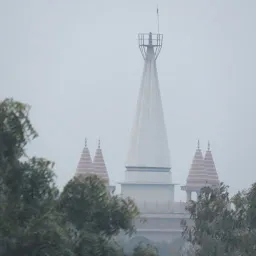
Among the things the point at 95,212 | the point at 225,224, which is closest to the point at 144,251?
the point at 95,212

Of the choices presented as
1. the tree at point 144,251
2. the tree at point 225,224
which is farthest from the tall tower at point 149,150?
the tree at point 144,251

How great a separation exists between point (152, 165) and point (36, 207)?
9906cm

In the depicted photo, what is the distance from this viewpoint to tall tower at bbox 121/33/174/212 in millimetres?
121062

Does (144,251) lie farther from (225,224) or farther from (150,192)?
(150,192)

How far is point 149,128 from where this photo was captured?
406ft

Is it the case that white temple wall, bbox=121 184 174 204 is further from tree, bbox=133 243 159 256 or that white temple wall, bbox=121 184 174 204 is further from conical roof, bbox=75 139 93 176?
tree, bbox=133 243 159 256

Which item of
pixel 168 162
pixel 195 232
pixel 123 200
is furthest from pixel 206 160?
pixel 123 200

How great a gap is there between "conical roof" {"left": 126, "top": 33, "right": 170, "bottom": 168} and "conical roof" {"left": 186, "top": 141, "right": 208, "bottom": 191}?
214cm

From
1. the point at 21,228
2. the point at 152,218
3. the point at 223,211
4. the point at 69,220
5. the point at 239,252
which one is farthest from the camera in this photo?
the point at 152,218

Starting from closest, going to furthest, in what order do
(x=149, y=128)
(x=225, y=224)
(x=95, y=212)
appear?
(x=95, y=212) < (x=225, y=224) < (x=149, y=128)

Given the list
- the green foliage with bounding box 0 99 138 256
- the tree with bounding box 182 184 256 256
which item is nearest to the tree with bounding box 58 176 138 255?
the green foliage with bounding box 0 99 138 256

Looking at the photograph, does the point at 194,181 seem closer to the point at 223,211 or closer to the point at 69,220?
the point at 223,211

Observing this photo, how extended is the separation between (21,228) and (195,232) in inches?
683

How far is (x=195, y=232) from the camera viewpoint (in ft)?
133
